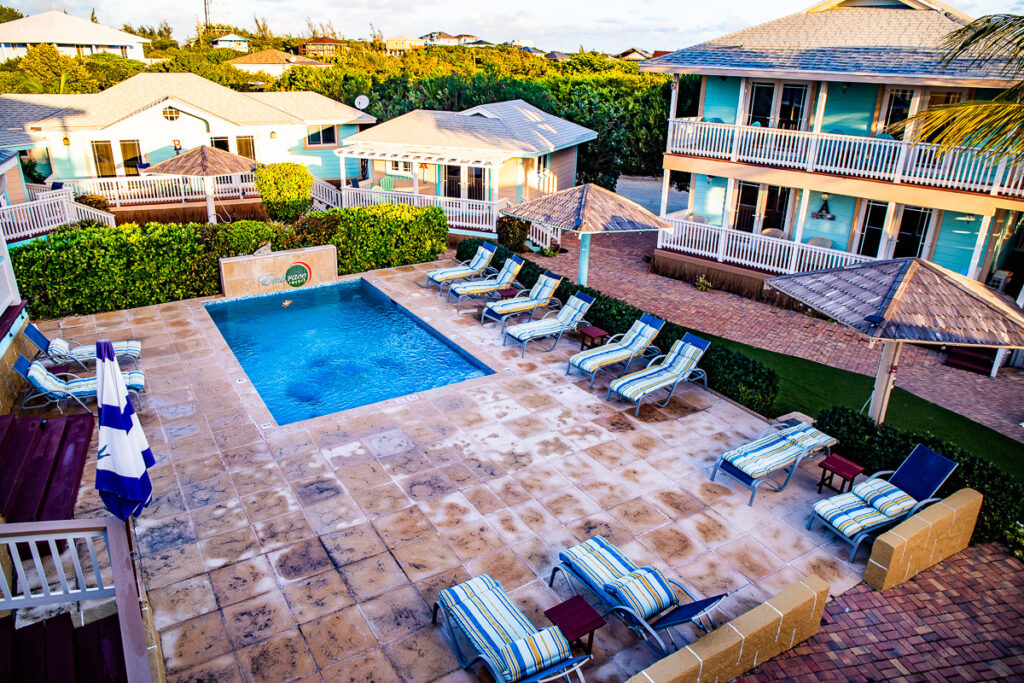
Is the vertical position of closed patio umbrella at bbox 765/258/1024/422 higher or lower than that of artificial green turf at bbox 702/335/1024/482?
higher

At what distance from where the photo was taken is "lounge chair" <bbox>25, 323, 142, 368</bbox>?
489 inches

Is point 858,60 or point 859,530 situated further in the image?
point 858,60

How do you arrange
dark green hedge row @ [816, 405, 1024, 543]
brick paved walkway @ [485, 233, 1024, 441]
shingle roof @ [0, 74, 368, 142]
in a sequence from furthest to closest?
shingle roof @ [0, 74, 368, 142] < brick paved walkway @ [485, 233, 1024, 441] < dark green hedge row @ [816, 405, 1024, 543]

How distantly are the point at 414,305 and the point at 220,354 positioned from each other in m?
4.92

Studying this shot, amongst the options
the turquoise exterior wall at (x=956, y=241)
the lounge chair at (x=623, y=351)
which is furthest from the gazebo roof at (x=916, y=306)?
the turquoise exterior wall at (x=956, y=241)

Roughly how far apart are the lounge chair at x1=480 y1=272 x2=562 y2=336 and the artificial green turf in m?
4.58

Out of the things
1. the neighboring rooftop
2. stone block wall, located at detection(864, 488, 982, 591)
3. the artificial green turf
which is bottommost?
the artificial green turf

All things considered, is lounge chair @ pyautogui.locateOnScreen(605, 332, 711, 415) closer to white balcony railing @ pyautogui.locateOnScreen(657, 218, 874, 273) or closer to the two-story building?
white balcony railing @ pyautogui.locateOnScreen(657, 218, 874, 273)

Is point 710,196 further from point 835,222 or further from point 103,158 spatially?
point 103,158

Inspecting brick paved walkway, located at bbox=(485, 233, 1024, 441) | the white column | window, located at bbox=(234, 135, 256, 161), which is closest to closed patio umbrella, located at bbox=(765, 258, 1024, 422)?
brick paved walkway, located at bbox=(485, 233, 1024, 441)

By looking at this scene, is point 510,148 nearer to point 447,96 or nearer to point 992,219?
point 447,96

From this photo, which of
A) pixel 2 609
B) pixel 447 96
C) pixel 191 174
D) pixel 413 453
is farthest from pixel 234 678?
pixel 447 96

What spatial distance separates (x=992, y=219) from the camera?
16.6 metres

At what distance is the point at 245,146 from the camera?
2922cm
